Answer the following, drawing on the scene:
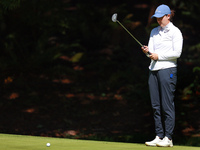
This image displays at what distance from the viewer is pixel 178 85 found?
1276 cm

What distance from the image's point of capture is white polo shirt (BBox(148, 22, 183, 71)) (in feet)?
21.0

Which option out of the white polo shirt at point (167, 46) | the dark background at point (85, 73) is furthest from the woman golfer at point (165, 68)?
the dark background at point (85, 73)

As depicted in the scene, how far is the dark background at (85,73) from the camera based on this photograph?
38.1 feet

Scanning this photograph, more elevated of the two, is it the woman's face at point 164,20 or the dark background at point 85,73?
the dark background at point 85,73

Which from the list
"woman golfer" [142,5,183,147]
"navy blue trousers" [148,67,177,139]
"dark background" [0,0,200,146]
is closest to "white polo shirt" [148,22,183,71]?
"woman golfer" [142,5,183,147]

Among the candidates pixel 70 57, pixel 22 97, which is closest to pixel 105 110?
pixel 22 97

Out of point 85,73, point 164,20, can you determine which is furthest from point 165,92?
point 85,73

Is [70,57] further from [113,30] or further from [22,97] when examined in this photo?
[22,97]

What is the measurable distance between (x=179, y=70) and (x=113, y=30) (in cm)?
478

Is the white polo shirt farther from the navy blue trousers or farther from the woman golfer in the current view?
the navy blue trousers

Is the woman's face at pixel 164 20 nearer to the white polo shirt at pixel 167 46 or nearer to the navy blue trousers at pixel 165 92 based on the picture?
the white polo shirt at pixel 167 46

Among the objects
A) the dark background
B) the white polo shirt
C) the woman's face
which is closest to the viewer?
the white polo shirt

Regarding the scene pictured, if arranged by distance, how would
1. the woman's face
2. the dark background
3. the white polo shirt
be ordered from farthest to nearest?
the dark background, the woman's face, the white polo shirt

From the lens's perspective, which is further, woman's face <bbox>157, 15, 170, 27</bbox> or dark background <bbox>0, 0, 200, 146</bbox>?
dark background <bbox>0, 0, 200, 146</bbox>
